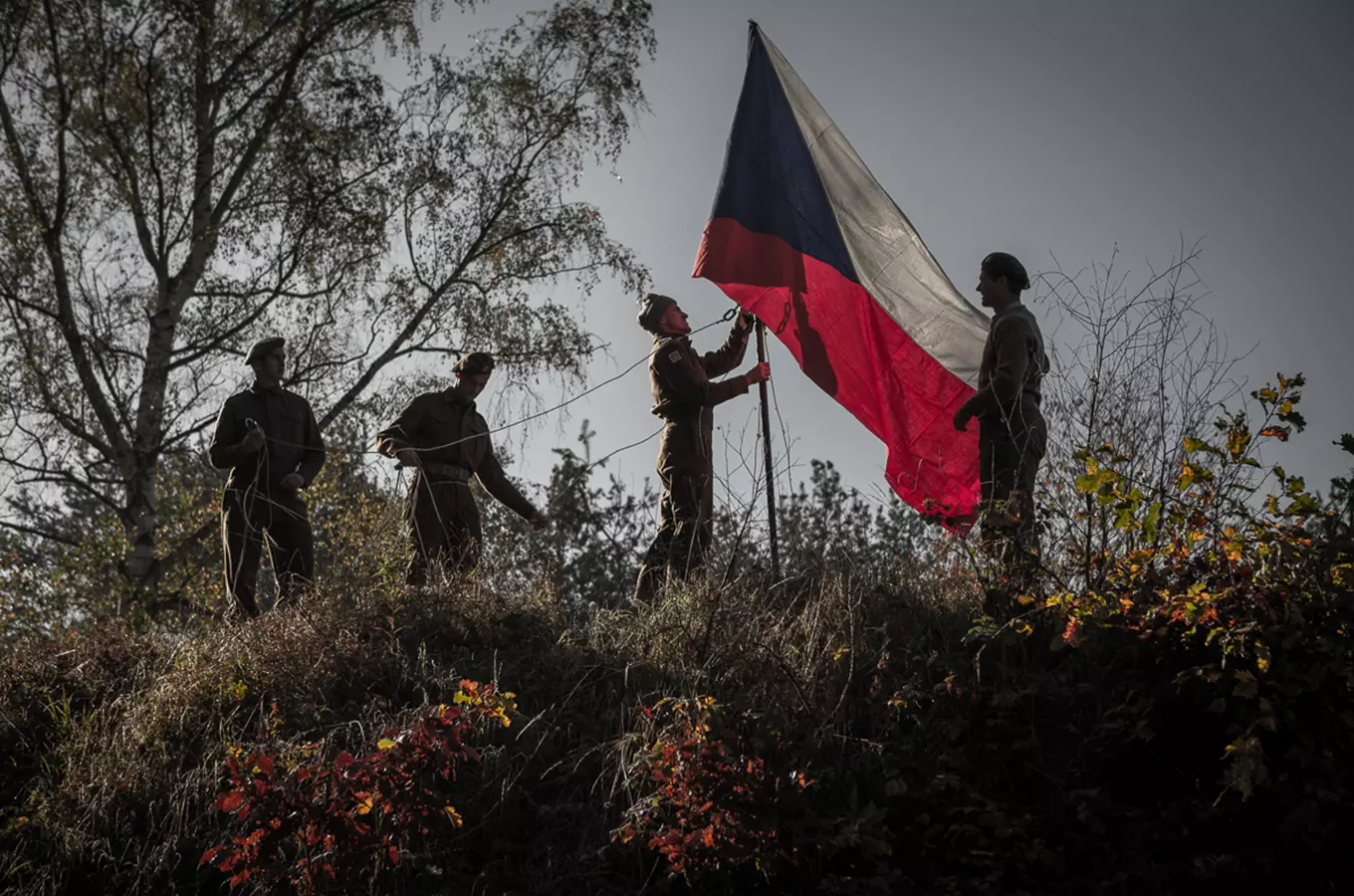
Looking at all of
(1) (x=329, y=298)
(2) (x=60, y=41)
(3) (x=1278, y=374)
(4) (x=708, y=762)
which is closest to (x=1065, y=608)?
(3) (x=1278, y=374)

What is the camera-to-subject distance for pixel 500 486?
870 cm

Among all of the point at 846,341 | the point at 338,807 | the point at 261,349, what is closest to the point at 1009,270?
the point at 846,341

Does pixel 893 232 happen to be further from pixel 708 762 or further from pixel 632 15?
pixel 632 15

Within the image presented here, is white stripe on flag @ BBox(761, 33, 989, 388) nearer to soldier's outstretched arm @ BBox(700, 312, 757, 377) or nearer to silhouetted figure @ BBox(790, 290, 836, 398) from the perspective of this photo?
silhouetted figure @ BBox(790, 290, 836, 398)

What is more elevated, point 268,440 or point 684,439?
point 684,439

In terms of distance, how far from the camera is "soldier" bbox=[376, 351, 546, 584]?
8227 millimetres

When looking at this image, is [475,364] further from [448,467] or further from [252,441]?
[252,441]

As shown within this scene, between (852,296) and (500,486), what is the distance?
113 inches

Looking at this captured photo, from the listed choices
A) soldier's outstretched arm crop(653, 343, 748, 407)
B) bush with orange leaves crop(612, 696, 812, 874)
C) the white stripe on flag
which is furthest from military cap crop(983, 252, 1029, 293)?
bush with orange leaves crop(612, 696, 812, 874)

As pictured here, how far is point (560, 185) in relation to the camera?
14633 millimetres

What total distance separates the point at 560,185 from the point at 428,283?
1.95 m

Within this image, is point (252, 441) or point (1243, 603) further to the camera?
point (252, 441)

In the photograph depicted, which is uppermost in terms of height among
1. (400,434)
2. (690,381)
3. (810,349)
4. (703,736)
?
(810,349)

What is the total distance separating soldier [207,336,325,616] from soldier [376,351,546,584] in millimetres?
621
